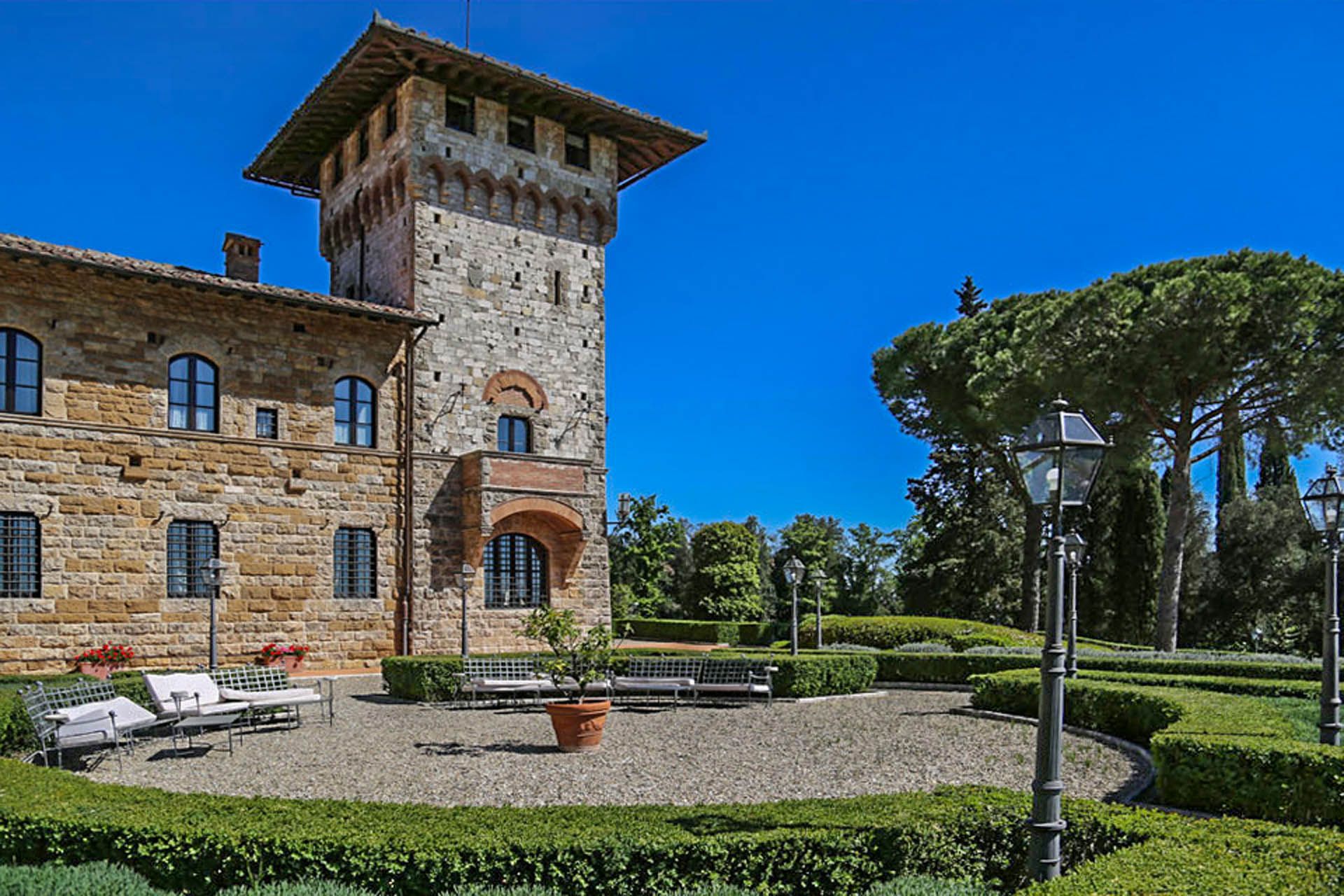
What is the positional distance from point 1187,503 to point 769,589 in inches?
1022

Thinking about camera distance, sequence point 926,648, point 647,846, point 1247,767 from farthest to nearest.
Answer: point 926,648, point 1247,767, point 647,846

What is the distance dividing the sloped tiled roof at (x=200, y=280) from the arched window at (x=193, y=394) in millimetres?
1546

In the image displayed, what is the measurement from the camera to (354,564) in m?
21.2

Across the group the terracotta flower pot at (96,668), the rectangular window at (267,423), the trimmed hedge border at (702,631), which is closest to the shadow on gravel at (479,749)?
the terracotta flower pot at (96,668)

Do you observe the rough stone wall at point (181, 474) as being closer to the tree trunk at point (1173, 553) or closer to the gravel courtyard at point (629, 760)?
the gravel courtyard at point (629, 760)

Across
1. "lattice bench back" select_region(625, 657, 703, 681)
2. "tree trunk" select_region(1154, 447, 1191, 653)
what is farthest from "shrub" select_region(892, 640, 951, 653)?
"lattice bench back" select_region(625, 657, 703, 681)

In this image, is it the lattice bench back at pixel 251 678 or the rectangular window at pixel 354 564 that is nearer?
the lattice bench back at pixel 251 678

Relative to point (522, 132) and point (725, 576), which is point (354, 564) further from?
point (725, 576)

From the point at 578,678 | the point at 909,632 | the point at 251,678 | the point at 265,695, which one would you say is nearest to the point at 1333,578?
the point at 578,678

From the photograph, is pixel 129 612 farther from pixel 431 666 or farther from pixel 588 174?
pixel 588 174

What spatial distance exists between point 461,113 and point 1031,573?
867 inches

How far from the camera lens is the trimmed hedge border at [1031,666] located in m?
16.8

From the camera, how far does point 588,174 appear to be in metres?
25.0

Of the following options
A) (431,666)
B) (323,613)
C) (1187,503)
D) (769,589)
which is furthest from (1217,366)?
(769,589)
